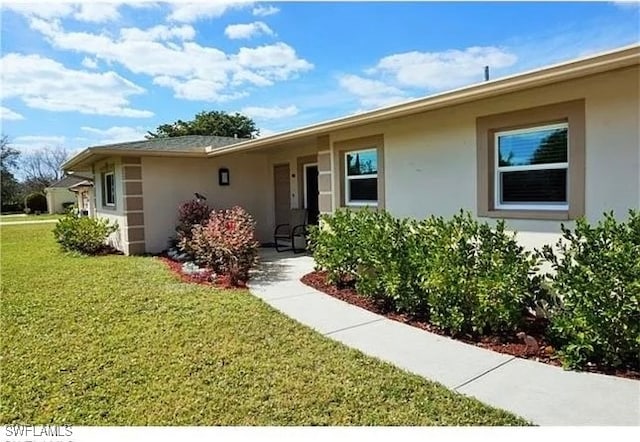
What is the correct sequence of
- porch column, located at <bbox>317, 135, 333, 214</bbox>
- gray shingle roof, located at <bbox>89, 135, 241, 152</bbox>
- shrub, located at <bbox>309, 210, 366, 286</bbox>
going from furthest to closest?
gray shingle roof, located at <bbox>89, 135, 241, 152</bbox>, porch column, located at <bbox>317, 135, 333, 214</bbox>, shrub, located at <bbox>309, 210, 366, 286</bbox>

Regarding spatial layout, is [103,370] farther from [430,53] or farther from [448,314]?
[430,53]

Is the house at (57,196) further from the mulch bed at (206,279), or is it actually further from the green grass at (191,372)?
the green grass at (191,372)

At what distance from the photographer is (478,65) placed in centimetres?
1084

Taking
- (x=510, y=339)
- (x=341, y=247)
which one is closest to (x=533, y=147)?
(x=510, y=339)

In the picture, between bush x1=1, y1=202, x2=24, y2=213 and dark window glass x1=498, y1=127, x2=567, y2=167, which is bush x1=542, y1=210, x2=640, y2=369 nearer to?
dark window glass x1=498, y1=127, x2=567, y2=167

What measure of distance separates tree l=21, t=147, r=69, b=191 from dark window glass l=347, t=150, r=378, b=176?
5557cm

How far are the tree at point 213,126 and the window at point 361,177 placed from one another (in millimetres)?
32552

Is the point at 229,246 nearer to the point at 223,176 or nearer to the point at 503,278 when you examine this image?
the point at 503,278

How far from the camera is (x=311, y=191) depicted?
11594 millimetres

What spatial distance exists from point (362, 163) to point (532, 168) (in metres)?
3.25

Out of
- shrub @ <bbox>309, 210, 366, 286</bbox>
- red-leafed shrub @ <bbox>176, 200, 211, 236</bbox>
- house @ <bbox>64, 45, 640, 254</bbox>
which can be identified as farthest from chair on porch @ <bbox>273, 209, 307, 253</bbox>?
shrub @ <bbox>309, 210, 366, 286</bbox>

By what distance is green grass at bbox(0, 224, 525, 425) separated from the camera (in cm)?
308

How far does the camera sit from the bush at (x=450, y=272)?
4418mm

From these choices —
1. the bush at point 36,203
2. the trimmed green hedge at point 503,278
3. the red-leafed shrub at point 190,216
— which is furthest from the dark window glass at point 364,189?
the bush at point 36,203
